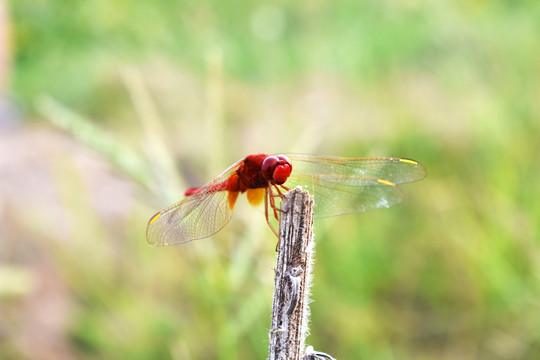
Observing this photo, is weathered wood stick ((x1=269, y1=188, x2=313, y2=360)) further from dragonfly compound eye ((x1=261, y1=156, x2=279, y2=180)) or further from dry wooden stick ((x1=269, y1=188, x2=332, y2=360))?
dragonfly compound eye ((x1=261, y1=156, x2=279, y2=180))

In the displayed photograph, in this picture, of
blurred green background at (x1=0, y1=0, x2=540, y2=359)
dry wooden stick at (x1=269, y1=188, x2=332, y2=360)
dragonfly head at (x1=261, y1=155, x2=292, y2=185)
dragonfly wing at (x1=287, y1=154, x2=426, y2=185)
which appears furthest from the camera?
blurred green background at (x1=0, y1=0, x2=540, y2=359)

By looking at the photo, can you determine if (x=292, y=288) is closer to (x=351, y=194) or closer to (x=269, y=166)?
(x=269, y=166)

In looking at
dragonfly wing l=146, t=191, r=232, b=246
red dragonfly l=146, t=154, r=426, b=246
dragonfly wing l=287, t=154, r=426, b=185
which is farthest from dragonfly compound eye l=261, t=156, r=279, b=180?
dragonfly wing l=287, t=154, r=426, b=185

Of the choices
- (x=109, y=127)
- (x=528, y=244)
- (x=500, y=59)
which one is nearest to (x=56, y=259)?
(x=109, y=127)

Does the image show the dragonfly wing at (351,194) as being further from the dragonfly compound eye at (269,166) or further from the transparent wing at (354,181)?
the dragonfly compound eye at (269,166)

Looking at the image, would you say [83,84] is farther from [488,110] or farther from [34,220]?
[488,110]

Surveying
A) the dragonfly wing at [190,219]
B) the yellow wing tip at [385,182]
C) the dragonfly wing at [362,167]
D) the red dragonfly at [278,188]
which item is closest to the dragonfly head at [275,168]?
the red dragonfly at [278,188]

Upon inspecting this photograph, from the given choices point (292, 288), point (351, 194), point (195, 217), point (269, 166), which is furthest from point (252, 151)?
point (292, 288)
